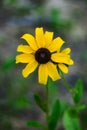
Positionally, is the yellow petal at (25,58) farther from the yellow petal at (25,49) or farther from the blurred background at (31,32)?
the blurred background at (31,32)

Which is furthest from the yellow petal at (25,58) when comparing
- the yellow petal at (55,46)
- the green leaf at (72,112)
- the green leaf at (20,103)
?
the green leaf at (20,103)

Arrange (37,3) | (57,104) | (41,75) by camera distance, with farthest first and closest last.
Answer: (37,3) → (57,104) → (41,75)

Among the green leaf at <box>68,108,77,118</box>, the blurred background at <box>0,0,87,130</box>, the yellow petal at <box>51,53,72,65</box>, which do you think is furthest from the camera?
the blurred background at <box>0,0,87,130</box>

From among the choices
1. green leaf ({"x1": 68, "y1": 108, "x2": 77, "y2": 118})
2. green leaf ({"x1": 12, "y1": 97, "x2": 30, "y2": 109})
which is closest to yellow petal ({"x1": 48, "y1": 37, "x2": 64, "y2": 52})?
green leaf ({"x1": 68, "y1": 108, "x2": 77, "y2": 118})

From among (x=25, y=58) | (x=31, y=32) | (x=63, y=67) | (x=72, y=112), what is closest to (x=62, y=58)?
(x=63, y=67)

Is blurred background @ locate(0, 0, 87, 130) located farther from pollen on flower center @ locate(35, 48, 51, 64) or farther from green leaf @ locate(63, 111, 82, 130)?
Result: pollen on flower center @ locate(35, 48, 51, 64)

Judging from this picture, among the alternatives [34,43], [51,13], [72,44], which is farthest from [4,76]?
[34,43]

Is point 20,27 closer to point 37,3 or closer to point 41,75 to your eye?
point 37,3
